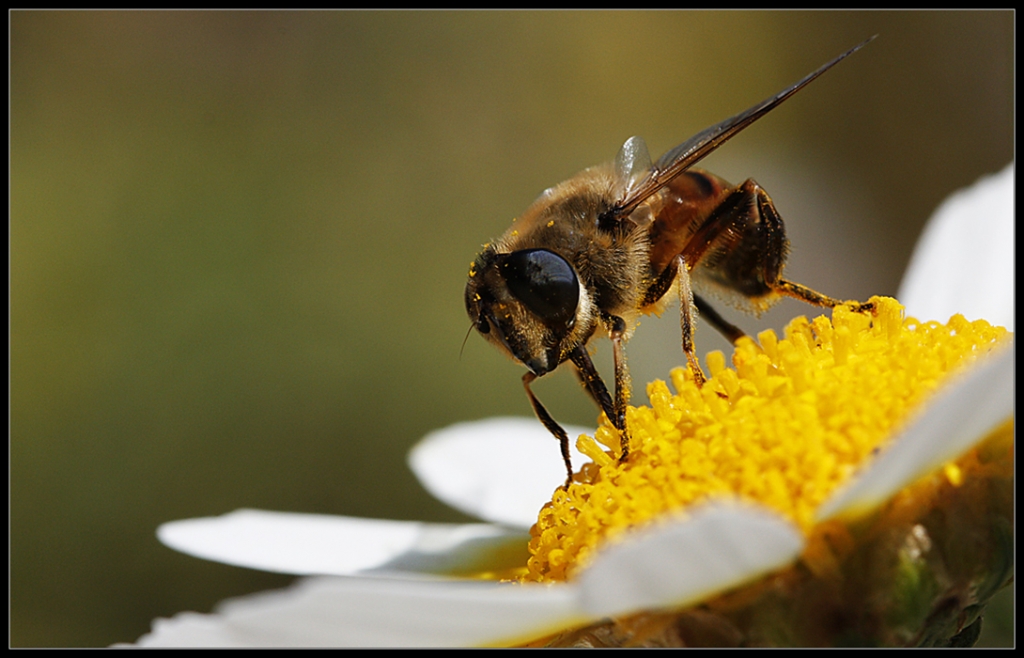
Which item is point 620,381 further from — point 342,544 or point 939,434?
point 342,544

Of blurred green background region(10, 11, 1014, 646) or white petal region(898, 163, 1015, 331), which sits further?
blurred green background region(10, 11, 1014, 646)

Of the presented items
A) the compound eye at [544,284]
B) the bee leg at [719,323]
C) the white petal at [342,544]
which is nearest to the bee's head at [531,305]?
the compound eye at [544,284]

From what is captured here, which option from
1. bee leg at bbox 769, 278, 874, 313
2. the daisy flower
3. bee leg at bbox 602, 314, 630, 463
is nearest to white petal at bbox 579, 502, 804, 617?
the daisy flower

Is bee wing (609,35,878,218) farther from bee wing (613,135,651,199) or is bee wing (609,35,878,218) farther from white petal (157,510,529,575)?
white petal (157,510,529,575)

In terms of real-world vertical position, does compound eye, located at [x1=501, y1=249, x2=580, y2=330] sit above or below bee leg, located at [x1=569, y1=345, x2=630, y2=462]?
above

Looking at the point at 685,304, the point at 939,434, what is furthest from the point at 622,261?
the point at 939,434
